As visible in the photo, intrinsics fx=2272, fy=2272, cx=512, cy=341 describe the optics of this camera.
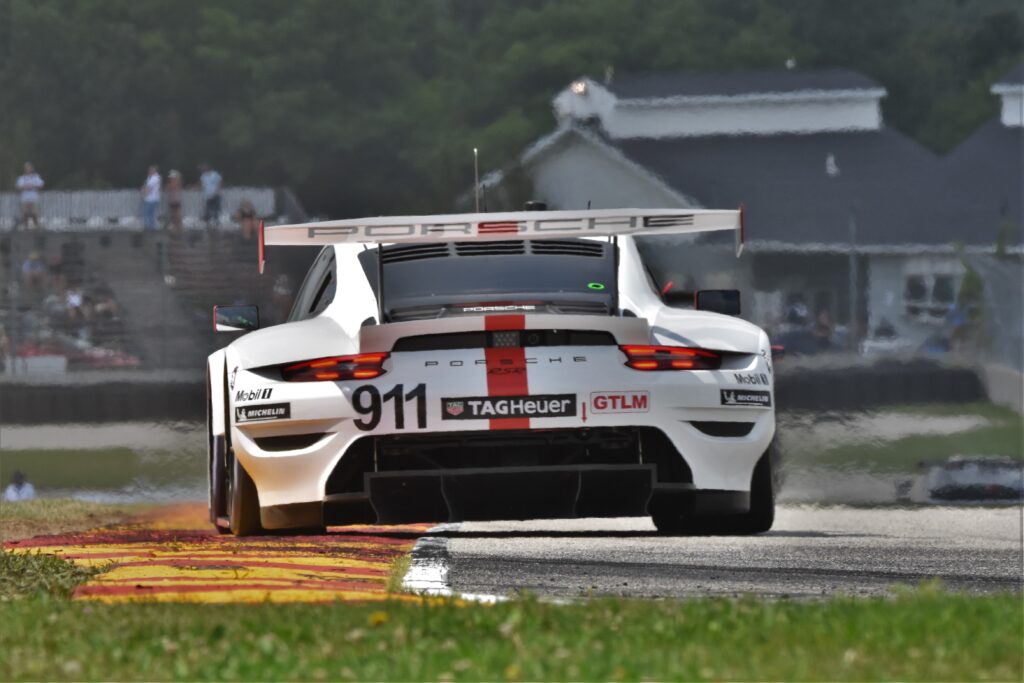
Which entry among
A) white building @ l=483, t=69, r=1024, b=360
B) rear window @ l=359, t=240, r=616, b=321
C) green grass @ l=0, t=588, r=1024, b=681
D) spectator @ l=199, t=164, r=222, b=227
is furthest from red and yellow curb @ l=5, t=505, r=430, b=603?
spectator @ l=199, t=164, r=222, b=227

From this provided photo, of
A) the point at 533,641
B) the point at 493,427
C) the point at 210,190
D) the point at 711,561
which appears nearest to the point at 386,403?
the point at 493,427

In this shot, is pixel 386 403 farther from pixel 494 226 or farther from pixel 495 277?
pixel 495 277

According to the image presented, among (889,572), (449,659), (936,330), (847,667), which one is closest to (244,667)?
(449,659)

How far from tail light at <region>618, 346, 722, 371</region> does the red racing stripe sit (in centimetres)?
40

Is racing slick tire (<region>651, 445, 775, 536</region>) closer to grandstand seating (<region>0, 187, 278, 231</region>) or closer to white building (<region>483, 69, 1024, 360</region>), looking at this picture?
white building (<region>483, 69, 1024, 360</region>)

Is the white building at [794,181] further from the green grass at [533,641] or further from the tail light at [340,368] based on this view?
the green grass at [533,641]

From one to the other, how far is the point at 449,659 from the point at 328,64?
2199 centimetres

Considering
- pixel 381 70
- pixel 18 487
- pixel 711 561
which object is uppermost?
pixel 381 70

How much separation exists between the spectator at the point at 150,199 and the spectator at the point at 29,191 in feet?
6.21

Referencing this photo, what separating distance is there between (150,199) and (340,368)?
18905 mm

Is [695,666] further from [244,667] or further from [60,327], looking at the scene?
[60,327]

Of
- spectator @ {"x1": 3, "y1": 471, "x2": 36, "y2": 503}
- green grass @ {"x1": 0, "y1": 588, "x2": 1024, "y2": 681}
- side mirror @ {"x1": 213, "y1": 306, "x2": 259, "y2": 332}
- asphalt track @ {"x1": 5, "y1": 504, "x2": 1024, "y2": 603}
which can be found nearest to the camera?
green grass @ {"x1": 0, "y1": 588, "x2": 1024, "y2": 681}

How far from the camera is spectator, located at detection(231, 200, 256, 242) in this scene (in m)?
24.9

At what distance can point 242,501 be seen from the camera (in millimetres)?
9148
